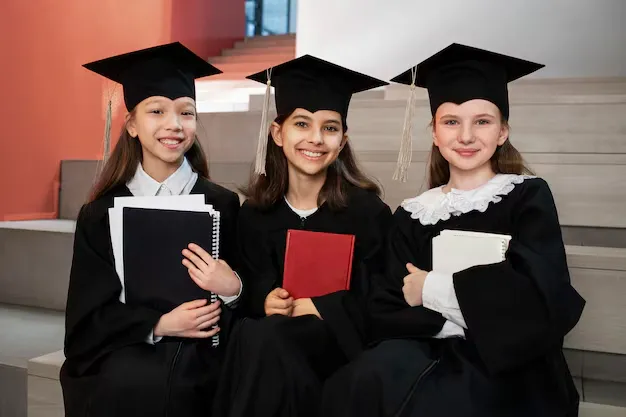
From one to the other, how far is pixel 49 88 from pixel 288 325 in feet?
7.19

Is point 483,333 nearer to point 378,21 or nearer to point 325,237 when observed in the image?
point 325,237

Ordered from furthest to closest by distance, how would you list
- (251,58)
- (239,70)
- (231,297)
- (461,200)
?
1. (251,58)
2. (239,70)
3. (231,297)
4. (461,200)

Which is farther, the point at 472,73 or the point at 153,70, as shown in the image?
the point at 153,70

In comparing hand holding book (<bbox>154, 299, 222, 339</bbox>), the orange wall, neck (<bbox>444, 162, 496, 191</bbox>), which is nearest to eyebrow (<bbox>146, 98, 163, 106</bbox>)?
hand holding book (<bbox>154, 299, 222, 339</bbox>)

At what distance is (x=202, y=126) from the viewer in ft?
9.21

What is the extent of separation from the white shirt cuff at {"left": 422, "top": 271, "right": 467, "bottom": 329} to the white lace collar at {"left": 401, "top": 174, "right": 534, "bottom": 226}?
16 cm

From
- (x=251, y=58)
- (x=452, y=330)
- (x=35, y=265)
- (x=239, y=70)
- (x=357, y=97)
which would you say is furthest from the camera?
(x=251, y=58)

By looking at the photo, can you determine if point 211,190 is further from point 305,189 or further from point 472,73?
point 472,73

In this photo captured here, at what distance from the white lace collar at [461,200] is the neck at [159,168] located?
641mm

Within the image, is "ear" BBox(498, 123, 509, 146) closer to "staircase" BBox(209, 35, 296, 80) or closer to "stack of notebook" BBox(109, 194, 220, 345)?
"stack of notebook" BBox(109, 194, 220, 345)

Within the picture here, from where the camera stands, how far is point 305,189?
1.68m

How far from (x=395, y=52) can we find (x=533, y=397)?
2370 millimetres

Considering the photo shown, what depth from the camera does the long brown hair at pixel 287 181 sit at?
166 cm

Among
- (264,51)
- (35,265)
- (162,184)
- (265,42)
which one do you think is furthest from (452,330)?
(265,42)
